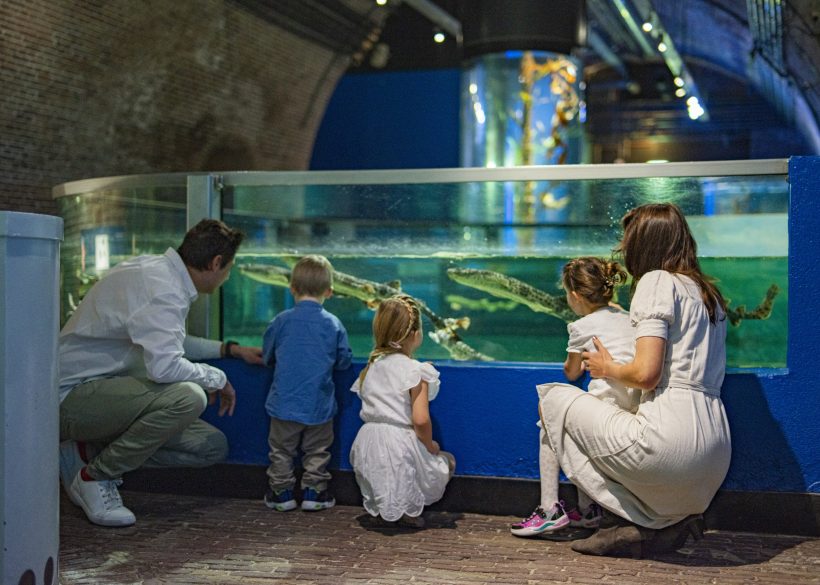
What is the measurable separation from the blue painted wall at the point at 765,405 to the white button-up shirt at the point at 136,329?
46.2 inches

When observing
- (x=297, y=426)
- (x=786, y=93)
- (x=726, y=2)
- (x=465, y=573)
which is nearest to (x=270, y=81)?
(x=726, y=2)

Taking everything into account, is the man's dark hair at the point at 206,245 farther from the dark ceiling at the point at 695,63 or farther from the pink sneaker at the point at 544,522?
the dark ceiling at the point at 695,63

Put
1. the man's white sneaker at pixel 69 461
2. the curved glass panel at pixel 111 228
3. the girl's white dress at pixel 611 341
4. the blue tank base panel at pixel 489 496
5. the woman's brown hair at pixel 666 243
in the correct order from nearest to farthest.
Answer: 1. the woman's brown hair at pixel 666 243
2. the girl's white dress at pixel 611 341
3. the blue tank base panel at pixel 489 496
4. the man's white sneaker at pixel 69 461
5. the curved glass panel at pixel 111 228

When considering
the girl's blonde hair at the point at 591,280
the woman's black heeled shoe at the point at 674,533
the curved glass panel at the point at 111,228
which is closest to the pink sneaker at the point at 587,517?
the woman's black heeled shoe at the point at 674,533

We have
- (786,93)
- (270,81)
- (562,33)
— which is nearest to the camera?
(562,33)

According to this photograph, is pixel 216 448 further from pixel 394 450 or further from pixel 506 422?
pixel 506 422

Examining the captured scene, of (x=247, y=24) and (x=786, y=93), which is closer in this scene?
(x=247, y=24)

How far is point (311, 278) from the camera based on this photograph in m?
4.40

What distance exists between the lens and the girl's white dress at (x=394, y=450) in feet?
13.1

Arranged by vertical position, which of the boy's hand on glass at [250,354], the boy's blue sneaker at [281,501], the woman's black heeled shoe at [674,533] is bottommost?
the boy's blue sneaker at [281,501]

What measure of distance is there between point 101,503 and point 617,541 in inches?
80.4

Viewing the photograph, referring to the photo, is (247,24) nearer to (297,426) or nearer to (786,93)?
(786,93)

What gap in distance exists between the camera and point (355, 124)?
16.7 meters

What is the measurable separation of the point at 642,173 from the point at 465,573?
193 cm
